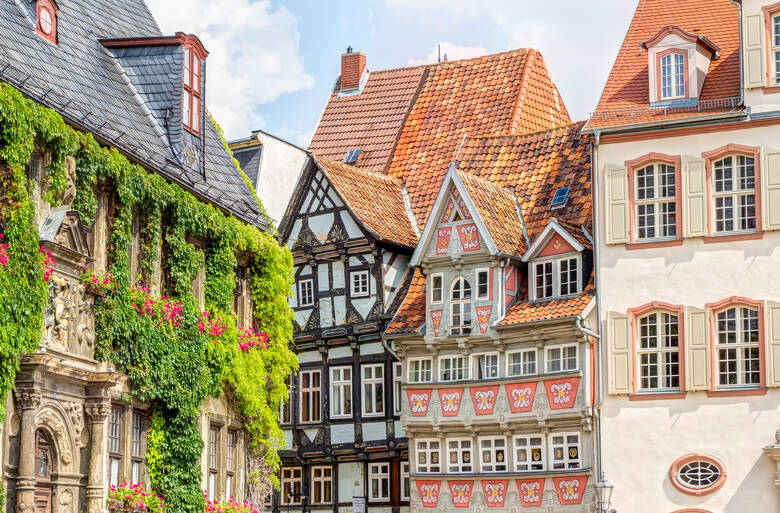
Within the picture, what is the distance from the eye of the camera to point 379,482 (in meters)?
40.1

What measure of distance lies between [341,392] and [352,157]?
8274 millimetres

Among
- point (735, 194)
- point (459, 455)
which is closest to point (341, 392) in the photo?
point (459, 455)

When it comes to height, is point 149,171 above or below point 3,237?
above

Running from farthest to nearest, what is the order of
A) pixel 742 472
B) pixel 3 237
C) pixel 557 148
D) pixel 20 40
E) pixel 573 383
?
1. pixel 557 148
2. pixel 573 383
3. pixel 742 472
4. pixel 20 40
5. pixel 3 237

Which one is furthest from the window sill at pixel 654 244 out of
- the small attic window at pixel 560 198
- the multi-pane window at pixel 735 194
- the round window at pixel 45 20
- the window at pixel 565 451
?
the round window at pixel 45 20

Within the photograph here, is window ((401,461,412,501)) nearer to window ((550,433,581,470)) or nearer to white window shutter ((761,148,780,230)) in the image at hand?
window ((550,433,581,470))

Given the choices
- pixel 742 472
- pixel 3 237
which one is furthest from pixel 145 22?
pixel 742 472

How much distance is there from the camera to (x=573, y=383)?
35.2 meters

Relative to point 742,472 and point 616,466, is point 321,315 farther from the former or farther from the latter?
point 742,472

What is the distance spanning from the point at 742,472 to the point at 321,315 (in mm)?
12882

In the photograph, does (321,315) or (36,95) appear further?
(321,315)

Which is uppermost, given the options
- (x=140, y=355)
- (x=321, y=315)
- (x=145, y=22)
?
(x=145, y=22)

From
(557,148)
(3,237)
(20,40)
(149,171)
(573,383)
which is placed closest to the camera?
(3,237)

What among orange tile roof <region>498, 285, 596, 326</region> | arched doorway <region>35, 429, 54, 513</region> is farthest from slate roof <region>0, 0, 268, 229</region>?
orange tile roof <region>498, 285, 596, 326</region>
